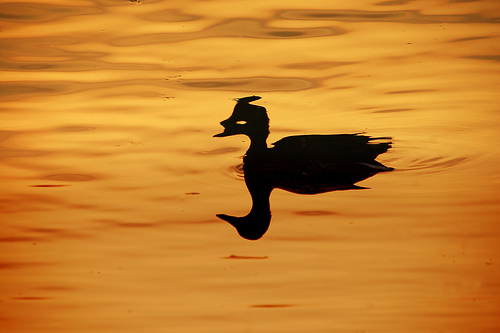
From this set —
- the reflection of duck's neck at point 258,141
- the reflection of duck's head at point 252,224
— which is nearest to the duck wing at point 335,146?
the reflection of duck's neck at point 258,141

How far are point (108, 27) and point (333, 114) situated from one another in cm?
371

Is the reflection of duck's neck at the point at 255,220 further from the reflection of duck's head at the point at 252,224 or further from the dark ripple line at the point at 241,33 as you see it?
the dark ripple line at the point at 241,33

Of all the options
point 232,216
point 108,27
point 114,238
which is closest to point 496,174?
point 232,216

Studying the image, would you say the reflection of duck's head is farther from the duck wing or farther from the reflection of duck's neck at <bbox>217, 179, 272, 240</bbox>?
the duck wing

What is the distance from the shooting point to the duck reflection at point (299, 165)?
189 inches

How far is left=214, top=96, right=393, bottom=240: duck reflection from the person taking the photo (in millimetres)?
4789

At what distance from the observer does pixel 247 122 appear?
6.54m

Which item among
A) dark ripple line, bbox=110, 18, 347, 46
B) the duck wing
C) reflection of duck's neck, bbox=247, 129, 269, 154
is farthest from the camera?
dark ripple line, bbox=110, 18, 347, 46

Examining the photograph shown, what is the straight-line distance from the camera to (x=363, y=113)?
22.6 feet

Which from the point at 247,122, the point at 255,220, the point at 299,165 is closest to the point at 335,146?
the point at 299,165

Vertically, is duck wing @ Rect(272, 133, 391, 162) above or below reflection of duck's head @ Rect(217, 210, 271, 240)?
above

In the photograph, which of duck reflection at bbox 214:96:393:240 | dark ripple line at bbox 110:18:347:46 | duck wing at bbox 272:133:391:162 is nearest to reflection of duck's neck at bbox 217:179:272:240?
duck reflection at bbox 214:96:393:240

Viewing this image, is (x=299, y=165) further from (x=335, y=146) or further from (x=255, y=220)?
(x=255, y=220)

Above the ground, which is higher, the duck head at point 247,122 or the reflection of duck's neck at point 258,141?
the duck head at point 247,122
